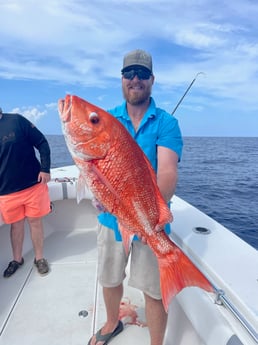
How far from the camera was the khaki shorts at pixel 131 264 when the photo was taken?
1.97 m

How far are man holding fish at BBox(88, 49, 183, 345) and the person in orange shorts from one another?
5.00 feet

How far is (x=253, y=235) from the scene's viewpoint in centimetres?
741

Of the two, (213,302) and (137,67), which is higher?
(137,67)

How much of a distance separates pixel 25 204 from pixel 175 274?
2425 millimetres

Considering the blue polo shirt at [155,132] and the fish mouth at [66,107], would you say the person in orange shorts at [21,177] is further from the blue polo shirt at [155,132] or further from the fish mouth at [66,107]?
the fish mouth at [66,107]

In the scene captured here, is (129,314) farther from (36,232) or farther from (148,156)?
(148,156)

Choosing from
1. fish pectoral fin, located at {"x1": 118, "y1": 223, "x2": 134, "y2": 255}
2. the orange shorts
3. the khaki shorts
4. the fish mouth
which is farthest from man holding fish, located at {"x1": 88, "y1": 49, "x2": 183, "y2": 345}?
the orange shorts

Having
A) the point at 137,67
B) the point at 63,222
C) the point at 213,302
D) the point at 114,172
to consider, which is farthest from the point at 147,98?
the point at 63,222

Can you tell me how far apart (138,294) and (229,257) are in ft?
4.84

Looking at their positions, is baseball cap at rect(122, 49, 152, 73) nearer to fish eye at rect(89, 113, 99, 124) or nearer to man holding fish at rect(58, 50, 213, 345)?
man holding fish at rect(58, 50, 213, 345)

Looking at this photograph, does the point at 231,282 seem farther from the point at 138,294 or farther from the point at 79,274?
the point at 79,274

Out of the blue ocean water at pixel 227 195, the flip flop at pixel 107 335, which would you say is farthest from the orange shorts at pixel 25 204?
the blue ocean water at pixel 227 195

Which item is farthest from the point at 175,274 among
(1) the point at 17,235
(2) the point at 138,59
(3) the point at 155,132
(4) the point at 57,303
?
(1) the point at 17,235

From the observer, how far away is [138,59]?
186 centimetres
